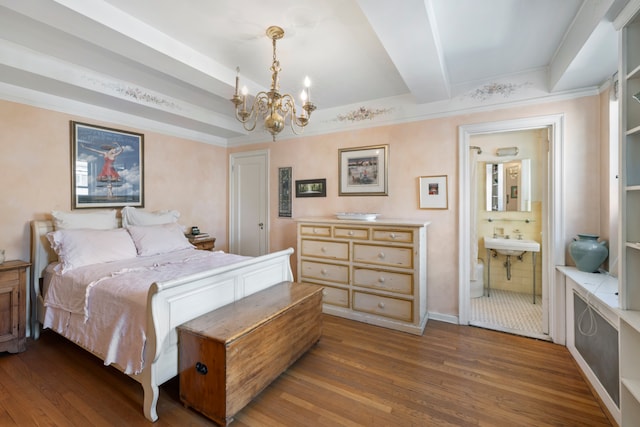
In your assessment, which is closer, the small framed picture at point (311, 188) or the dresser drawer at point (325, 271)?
the dresser drawer at point (325, 271)

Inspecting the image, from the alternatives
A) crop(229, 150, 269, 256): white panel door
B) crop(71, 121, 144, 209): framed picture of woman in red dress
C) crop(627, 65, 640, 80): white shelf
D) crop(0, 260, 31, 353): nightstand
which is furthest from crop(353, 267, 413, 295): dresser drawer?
crop(0, 260, 31, 353): nightstand

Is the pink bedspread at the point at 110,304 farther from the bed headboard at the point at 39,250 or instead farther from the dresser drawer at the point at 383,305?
the dresser drawer at the point at 383,305

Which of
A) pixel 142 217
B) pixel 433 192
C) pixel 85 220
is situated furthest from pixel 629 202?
pixel 85 220

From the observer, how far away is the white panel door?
14.3ft

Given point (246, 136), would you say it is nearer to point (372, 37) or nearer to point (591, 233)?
point (372, 37)

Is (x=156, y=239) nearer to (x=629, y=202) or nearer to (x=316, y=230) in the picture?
(x=316, y=230)

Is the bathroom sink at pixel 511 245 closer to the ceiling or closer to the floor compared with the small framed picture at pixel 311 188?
closer to the floor

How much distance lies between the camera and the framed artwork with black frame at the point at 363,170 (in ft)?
11.3

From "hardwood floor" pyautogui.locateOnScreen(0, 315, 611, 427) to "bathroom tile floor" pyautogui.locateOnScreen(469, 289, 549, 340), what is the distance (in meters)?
0.25

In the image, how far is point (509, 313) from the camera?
10.8 ft

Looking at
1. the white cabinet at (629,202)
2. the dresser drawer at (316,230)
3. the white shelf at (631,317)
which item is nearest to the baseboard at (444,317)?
the dresser drawer at (316,230)

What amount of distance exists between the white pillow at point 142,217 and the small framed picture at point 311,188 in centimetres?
177

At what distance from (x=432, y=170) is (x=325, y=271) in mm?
1721

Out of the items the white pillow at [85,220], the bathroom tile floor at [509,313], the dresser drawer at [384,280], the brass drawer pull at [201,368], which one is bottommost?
the bathroom tile floor at [509,313]
